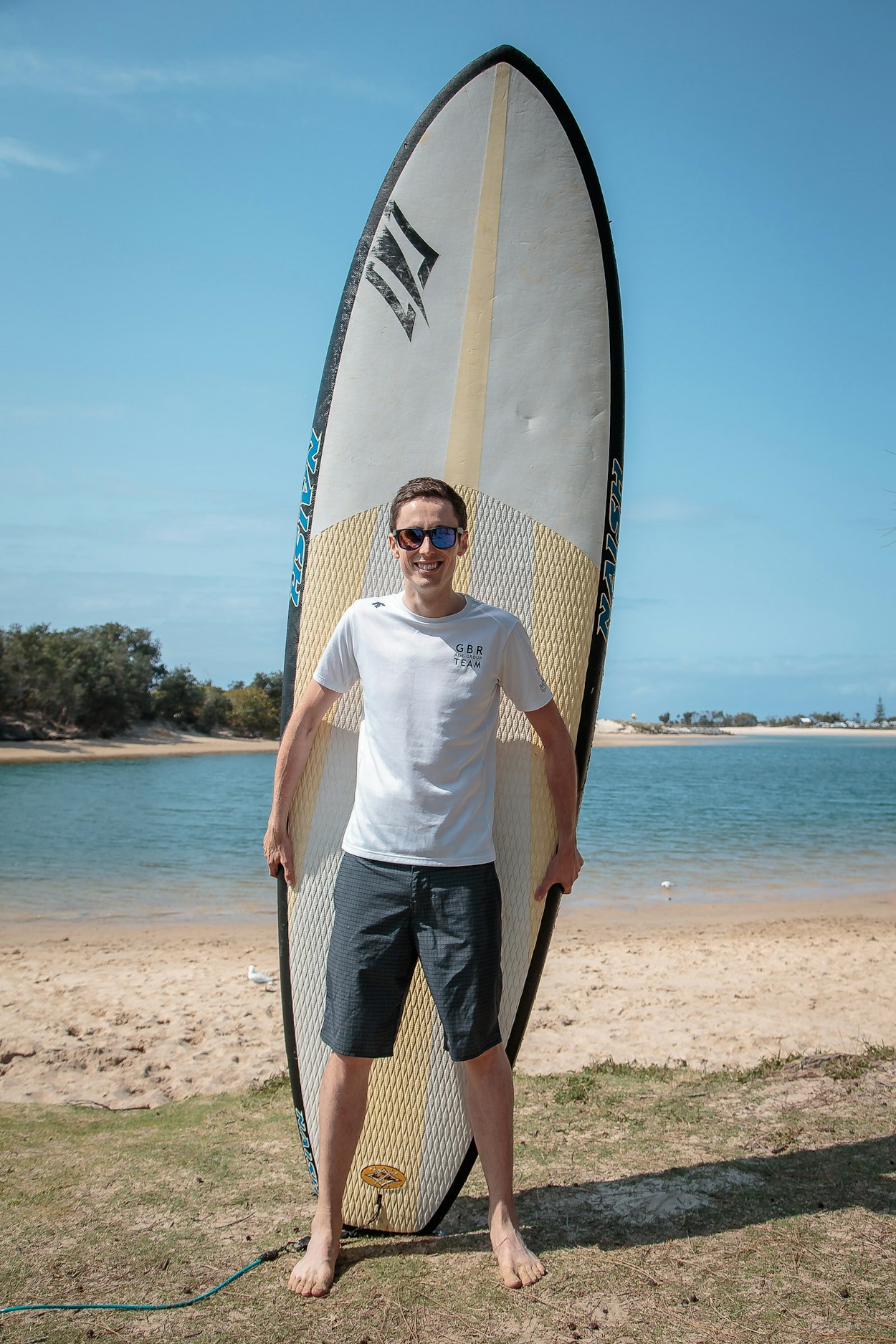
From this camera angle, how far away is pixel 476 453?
2.73m

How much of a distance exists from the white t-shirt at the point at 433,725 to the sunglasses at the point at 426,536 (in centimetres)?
15

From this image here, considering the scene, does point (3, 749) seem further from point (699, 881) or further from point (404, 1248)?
point (404, 1248)

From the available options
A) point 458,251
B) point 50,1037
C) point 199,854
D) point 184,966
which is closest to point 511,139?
point 458,251

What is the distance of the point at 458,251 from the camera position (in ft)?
9.26

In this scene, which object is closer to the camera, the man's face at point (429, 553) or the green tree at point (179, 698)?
the man's face at point (429, 553)

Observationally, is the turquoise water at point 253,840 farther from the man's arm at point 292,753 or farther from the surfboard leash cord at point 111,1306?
the surfboard leash cord at point 111,1306

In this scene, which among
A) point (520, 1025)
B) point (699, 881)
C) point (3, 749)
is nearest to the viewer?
point (520, 1025)

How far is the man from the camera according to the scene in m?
1.98

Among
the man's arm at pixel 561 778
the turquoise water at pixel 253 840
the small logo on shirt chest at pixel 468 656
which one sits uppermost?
the small logo on shirt chest at pixel 468 656

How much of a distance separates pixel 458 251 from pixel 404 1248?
279cm

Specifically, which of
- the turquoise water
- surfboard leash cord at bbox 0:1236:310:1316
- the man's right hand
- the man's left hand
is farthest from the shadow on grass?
the turquoise water

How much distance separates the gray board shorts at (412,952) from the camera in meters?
1.98

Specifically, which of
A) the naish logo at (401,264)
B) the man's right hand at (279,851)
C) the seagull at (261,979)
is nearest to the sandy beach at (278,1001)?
the seagull at (261,979)

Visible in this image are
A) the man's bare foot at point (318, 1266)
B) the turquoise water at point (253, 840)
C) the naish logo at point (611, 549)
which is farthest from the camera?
the turquoise water at point (253, 840)
